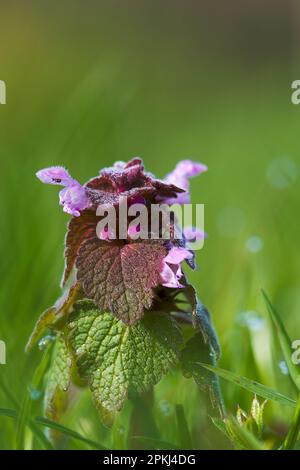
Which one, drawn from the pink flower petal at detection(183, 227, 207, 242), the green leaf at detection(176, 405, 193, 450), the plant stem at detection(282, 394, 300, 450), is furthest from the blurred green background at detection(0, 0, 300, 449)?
the pink flower petal at detection(183, 227, 207, 242)

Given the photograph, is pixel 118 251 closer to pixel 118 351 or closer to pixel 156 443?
pixel 118 351

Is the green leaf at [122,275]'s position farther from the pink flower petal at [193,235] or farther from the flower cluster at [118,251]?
the pink flower petal at [193,235]

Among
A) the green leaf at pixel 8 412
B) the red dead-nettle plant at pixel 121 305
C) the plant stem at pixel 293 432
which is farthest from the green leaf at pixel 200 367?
the green leaf at pixel 8 412

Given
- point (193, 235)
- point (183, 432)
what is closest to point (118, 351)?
point (183, 432)

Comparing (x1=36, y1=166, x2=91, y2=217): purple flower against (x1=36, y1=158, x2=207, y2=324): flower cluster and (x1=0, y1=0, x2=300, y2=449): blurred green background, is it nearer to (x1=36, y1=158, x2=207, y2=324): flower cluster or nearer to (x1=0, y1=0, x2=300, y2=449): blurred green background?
(x1=36, y1=158, x2=207, y2=324): flower cluster

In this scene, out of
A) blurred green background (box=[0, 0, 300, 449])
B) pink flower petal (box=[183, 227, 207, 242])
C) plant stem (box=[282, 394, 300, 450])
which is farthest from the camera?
blurred green background (box=[0, 0, 300, 449])

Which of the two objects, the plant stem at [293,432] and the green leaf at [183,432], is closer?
the plant stem at [293,432]

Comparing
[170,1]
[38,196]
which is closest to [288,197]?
[38,196]
